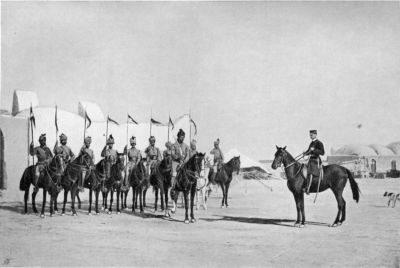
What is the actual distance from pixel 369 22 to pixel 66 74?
9213 mm

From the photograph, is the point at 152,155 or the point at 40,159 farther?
the point at 152,155

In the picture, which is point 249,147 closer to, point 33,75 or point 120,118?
point 120,118

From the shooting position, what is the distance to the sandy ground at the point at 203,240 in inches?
353

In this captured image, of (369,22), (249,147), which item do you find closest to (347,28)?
(369,22)

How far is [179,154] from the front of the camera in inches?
556

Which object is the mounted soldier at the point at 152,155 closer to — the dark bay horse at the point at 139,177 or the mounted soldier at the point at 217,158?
the dark bay horse at the point at 139,177

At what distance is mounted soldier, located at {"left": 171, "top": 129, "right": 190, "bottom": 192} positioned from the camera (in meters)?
13.8

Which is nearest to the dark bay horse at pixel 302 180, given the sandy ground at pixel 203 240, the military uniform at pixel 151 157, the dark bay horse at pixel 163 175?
the sandy ground at pixel 203 240

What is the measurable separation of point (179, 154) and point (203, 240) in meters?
4.21

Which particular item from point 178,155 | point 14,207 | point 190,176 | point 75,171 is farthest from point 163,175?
point 14,207

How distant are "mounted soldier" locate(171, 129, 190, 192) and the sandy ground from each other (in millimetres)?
1464

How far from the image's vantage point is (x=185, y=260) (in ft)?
29.3

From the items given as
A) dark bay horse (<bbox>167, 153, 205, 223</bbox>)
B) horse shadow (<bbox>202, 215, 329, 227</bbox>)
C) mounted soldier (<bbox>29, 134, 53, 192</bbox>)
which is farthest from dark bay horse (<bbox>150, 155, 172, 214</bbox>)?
mounted soldier (<bbox>29, 134, 53, 192</bbox>)

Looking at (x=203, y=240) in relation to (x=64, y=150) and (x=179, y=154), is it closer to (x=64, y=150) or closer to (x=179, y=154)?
A: (x=179, y=154)
